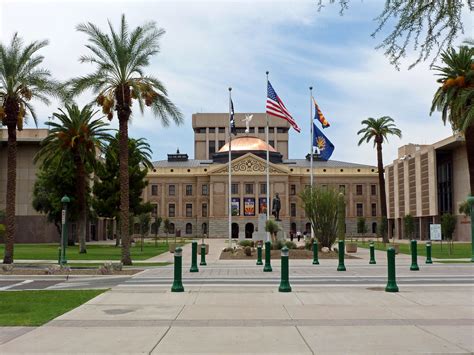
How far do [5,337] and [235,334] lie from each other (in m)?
3.50

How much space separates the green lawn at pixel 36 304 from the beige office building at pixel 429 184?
59143mm

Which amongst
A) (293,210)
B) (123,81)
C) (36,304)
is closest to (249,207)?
(293,210)

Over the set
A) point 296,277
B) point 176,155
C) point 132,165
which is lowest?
point 296,277

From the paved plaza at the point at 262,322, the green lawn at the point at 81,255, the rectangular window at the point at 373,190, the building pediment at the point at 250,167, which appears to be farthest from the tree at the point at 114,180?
the rectangular window at the point at 373,190

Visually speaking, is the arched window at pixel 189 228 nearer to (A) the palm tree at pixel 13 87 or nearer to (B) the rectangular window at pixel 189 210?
(B) the rectangular window at pixel 189 210

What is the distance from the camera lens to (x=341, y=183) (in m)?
118

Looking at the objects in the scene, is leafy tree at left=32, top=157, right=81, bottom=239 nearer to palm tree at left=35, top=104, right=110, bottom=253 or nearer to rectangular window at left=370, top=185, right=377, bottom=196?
palm tree at left=35, top=104, right=110, bottom=253

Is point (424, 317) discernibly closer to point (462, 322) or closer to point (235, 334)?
point (462, 322)

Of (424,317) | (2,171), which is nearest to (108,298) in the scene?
(424,317)

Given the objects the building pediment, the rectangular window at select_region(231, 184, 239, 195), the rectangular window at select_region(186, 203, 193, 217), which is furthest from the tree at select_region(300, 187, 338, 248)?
the rectangular window at select_region(186, 203, 193, 217)

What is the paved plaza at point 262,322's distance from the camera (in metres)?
8.12

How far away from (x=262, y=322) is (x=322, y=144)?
34781mm

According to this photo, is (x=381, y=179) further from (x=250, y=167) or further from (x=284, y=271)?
(x=250, y=167)

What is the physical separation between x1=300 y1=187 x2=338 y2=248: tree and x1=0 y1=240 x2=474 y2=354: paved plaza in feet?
71.3
